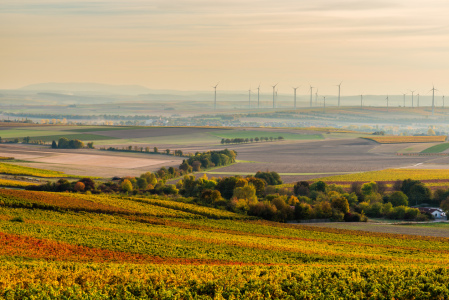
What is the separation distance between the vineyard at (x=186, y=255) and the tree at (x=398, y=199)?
821 inches

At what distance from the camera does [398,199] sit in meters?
73.5

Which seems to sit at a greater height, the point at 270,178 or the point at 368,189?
the point at 368,189

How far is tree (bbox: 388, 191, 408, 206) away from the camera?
2884 inches

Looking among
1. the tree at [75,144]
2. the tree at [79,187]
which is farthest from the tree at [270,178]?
the tree at [75,144]

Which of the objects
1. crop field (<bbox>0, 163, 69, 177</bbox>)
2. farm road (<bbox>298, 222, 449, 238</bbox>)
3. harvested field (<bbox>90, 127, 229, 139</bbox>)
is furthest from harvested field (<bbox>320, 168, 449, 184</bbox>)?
harvested field (<bbox>90, 127, 229, 139</bbox>)

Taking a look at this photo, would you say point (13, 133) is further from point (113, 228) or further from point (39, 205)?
point (113, 228)

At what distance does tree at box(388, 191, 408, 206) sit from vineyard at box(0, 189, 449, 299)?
68.4ft

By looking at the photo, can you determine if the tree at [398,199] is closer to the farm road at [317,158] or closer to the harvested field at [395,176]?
the harvested field at [395,176]

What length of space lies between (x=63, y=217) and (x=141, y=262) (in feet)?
67.4

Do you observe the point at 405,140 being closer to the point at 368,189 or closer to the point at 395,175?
A: the point at 395,175

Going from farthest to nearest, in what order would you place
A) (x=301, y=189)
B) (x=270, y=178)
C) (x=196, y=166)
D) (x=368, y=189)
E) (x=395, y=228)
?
(x=196, y=166)
(x=270, y=178)
(x=301, y=189)
(x=368, y=189)
(x=395, y=228)

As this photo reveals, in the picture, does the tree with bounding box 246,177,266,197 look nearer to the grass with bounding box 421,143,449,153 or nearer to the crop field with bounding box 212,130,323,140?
the grass with bounding box 421,143,449,153

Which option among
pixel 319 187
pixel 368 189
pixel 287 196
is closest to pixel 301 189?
pixel 319 187

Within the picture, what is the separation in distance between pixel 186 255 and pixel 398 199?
4396cm
